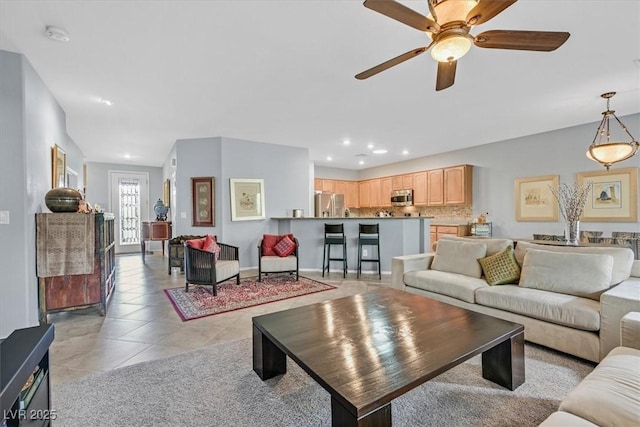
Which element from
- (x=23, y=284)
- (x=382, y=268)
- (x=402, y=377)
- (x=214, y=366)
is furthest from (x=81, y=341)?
(x=382, y=268)

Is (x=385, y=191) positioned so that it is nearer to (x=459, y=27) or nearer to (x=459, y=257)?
(x=459, y=257)

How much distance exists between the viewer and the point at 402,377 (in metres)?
1.34

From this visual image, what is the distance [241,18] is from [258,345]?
7.96 feet

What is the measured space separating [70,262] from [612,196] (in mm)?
7500

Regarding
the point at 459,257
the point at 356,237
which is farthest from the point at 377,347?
the point at 356,237

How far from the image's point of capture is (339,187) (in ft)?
29.7

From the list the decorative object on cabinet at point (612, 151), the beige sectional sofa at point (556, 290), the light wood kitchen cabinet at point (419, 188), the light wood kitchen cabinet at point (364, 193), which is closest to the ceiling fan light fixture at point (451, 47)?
the beige sectional sofa at point (556, 290)

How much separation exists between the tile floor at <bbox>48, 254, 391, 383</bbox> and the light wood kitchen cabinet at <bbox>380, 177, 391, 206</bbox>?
4.37 meters

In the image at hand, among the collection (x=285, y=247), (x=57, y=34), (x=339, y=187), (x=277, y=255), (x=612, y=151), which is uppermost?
(x=57, y=34)

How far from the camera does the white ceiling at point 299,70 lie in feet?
7.09

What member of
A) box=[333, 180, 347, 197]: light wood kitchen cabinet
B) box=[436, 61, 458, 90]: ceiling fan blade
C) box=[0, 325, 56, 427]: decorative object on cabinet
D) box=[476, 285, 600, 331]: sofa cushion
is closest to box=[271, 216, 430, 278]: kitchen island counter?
box=[476, 285, 600, 331]: sofa cushion

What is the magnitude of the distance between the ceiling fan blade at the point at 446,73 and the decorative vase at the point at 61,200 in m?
3.74

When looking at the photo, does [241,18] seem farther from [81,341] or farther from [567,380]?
[567,380]

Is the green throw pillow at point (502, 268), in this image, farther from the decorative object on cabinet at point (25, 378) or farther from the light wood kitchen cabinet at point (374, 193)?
the light wood kitchen cabinet at point (374, 193)
